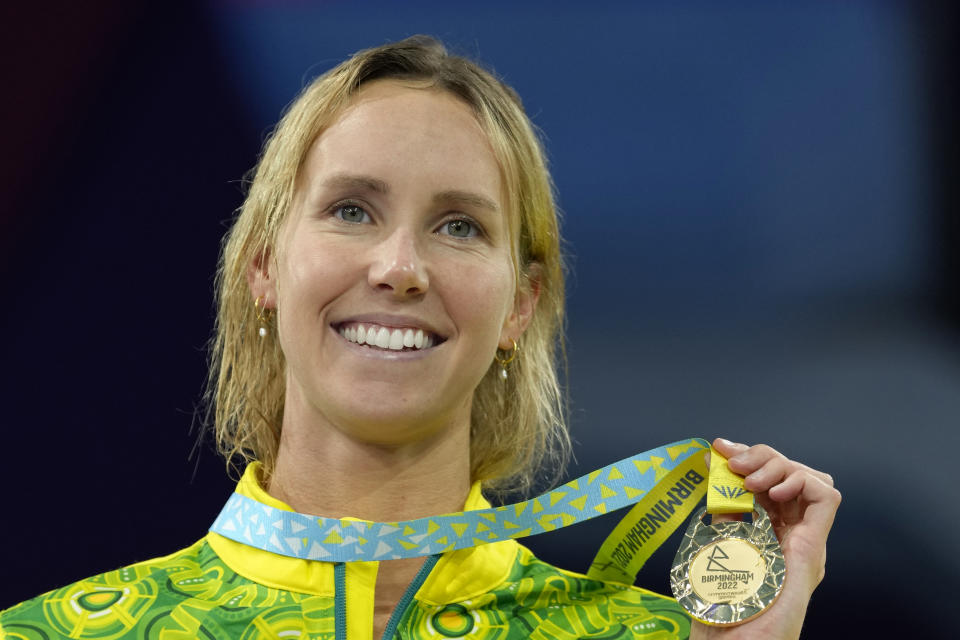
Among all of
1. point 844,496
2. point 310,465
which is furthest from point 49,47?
point 844,496

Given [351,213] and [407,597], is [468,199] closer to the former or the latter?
[351,213]

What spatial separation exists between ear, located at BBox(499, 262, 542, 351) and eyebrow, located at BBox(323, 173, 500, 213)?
1.13 feet

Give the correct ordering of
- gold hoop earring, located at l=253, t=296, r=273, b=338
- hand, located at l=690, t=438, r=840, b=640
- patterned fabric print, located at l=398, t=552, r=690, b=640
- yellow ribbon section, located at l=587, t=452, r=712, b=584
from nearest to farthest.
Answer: hand, located at l=690, t=438, r=840, b=640 → patterned fabric print, located at l=398, t=552, r=690, b=640 → yellow ribbon section, located at l=587, t=452, r=712, b=584 → gold hoop earring, located at l=253, t=296, r=273, b=338

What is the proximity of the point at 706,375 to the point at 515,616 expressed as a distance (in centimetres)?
117

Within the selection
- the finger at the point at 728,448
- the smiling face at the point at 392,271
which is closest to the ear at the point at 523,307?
the smiling face at the point at 392,271

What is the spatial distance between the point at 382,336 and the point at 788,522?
0.88m

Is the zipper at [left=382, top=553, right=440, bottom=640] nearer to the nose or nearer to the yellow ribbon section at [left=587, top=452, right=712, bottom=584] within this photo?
the yellow ribbon section at [left=587, top=452, right=712, bottom=584]

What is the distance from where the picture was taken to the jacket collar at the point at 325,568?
2350 mm

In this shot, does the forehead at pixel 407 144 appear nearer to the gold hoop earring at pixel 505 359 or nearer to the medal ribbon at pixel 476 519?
the gold hoop earring at pixel 505 359

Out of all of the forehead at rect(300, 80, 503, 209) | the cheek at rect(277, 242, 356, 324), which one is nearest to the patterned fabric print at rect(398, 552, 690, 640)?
the cheek at rect(277, 242, 356, 324)

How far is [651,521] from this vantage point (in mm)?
2562

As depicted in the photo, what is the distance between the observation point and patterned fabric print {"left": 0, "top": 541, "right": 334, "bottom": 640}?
2264 millimetres

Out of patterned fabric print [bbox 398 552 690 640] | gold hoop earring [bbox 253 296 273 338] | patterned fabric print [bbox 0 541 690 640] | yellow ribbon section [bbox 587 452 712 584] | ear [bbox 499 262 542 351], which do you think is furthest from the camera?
ear [bbox 499 262 542 351]

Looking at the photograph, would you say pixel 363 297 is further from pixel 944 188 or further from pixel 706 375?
pixel 944 188
